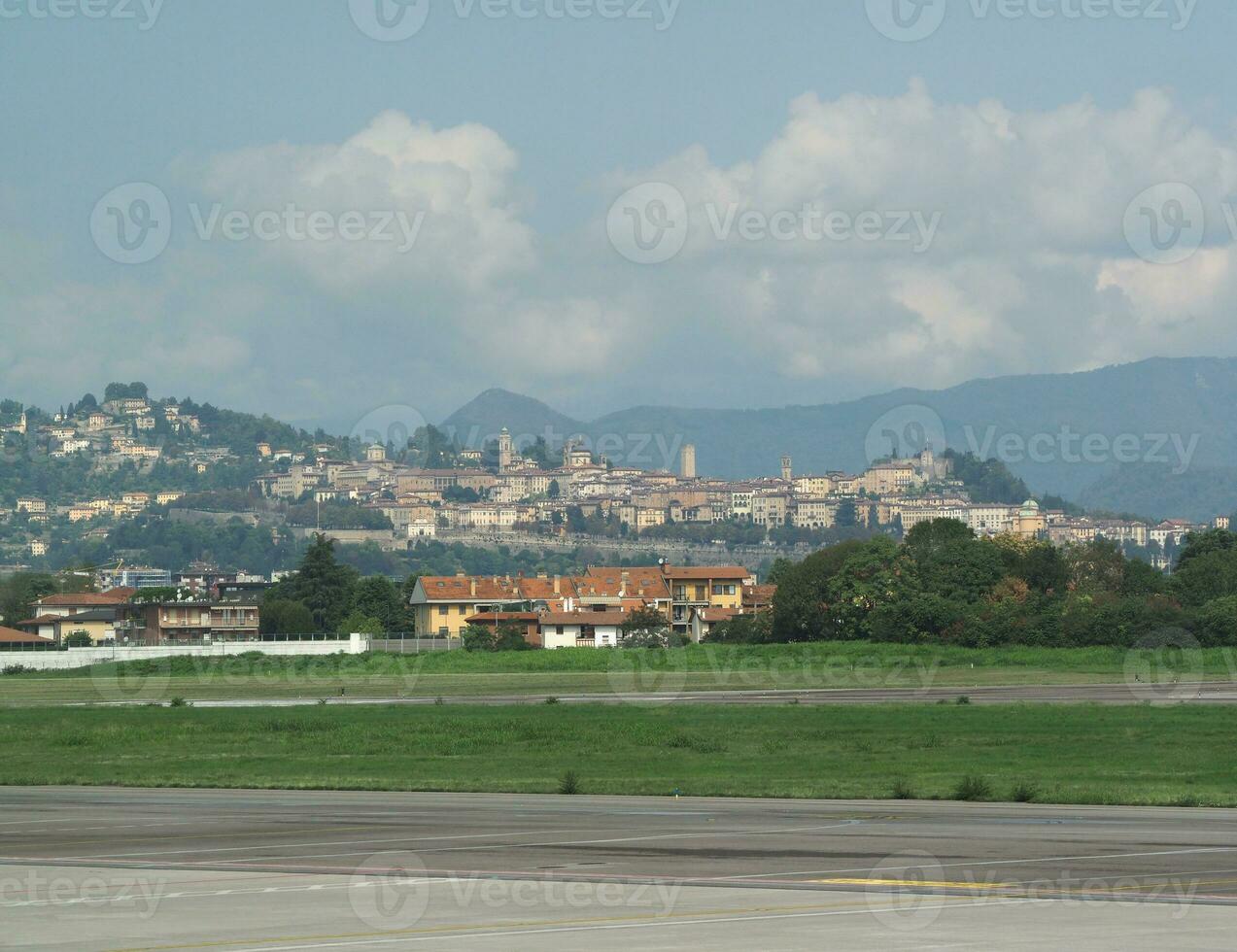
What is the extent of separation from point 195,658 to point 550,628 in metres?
30.0

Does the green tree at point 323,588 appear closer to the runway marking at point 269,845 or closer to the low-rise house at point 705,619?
the low-rise house at point 705,619

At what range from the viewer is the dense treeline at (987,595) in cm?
8619

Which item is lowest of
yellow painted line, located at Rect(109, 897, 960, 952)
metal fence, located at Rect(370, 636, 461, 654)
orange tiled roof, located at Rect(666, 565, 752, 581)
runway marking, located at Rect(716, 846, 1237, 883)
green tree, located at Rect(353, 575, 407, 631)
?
metal fence, located at Rect(370, 636, 461, 654)

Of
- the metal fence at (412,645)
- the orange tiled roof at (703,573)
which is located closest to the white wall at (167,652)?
the metal fence at (412,645)

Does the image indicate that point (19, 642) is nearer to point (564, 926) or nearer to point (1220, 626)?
point (1220, 626)

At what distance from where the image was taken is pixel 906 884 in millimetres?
15523

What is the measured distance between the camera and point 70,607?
162375mm

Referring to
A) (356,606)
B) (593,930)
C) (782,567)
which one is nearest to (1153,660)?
(782,567)

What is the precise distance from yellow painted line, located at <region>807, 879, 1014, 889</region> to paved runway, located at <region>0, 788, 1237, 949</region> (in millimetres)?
47

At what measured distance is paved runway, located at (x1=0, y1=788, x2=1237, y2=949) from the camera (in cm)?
1284

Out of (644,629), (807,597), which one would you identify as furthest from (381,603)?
(807,597)

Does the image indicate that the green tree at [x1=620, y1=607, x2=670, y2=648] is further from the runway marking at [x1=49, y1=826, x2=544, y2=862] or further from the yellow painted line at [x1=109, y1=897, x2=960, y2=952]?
the yellow painted line at [x1=109, y1=897, x2=960, y2=952]

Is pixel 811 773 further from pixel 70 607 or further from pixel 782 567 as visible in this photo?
pixel 70 607

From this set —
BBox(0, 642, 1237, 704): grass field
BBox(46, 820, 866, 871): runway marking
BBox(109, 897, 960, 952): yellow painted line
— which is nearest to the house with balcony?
BBox(0, 642, 1237, 704): grass field
